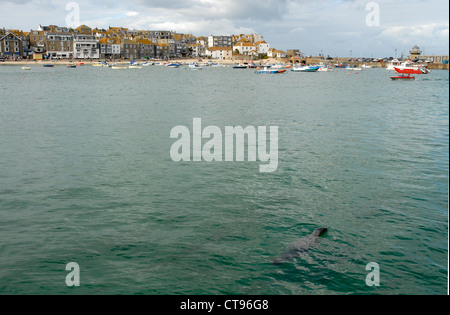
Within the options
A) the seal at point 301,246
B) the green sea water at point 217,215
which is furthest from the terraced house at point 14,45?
the seal at point 301,246

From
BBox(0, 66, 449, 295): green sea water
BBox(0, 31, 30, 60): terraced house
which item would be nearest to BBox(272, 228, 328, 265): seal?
BBox(0, 66, 449, 295): green sea water

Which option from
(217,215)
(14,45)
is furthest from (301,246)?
(14,45)

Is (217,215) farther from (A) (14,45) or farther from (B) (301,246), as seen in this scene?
(A) (14,45)

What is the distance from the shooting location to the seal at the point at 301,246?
1123 cm

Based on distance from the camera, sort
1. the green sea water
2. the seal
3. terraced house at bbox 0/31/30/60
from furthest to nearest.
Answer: terraced house at bbox 0/31/30/60 < the seal < the green sea water

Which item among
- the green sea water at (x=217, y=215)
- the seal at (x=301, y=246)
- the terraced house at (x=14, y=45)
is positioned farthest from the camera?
the terraced house at (x=14, y=45)

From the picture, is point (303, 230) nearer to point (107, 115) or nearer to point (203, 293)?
point (203, 293)

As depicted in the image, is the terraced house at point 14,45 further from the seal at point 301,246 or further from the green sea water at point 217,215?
the seal at point 301,246

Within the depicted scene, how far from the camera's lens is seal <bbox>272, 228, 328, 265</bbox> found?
1123cm

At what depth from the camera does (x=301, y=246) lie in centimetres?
1192

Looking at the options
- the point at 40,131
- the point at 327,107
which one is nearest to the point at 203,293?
the point at 40,131

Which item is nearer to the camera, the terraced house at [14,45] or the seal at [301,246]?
the seal at [301,246]

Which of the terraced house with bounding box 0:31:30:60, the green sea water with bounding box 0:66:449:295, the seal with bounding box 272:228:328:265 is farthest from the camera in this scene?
the terraced house with bounding box 0:31:30:60

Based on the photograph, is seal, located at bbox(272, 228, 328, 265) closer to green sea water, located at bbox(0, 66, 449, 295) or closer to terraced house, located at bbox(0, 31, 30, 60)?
green sea water, located at bbox(0, 66, 449, 295)
